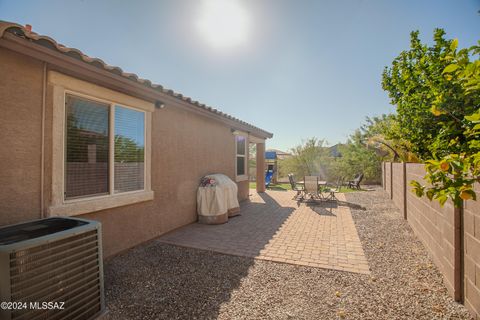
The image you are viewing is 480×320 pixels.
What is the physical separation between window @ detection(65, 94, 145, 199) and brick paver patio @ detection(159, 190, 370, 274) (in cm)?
195

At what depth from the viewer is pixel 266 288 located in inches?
131

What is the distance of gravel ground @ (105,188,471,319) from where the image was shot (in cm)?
278

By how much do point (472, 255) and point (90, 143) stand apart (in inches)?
235

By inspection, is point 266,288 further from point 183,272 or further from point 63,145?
point 63,145

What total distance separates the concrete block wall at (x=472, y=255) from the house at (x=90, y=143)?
218 inches

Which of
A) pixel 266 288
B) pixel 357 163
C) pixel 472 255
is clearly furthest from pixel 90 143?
pixel 357 163

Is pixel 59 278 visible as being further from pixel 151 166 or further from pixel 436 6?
pixel 436 6

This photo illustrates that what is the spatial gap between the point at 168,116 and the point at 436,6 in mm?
7217

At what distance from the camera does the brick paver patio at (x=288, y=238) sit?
4430 mm

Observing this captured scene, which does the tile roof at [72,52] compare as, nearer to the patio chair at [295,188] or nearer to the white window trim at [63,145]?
the white window trim at [63,145]

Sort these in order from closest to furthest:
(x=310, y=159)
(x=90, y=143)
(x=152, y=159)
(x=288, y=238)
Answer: (x=90, y=143) < (x=152, y=159) < (x=288, y=238) < (x=310, y=159)

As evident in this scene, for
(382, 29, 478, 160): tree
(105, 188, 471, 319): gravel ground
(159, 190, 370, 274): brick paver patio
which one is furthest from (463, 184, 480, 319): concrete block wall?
(382, 29, 478, 160): tree

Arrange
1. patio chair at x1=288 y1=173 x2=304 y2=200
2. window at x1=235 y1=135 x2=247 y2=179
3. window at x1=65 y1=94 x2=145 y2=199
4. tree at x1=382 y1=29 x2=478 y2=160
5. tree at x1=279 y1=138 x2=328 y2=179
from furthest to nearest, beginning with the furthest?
1. tree at x1=279 y1=138 x2=328 y2=179
2. patio chair at x1=288 y1=173 x2=304 y2=200
3. window at x1=235 y1=135 x2=247 y2=179
4. tree at x1=382 y1=29 x2=478 y2=160
5. window at x1=65 y1=94 x2=145 y2=199

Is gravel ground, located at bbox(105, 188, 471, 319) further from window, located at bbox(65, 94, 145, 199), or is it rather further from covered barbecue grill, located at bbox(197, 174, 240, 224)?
covered barbecue grill, located at bbox(197, 174, 240, 224)
